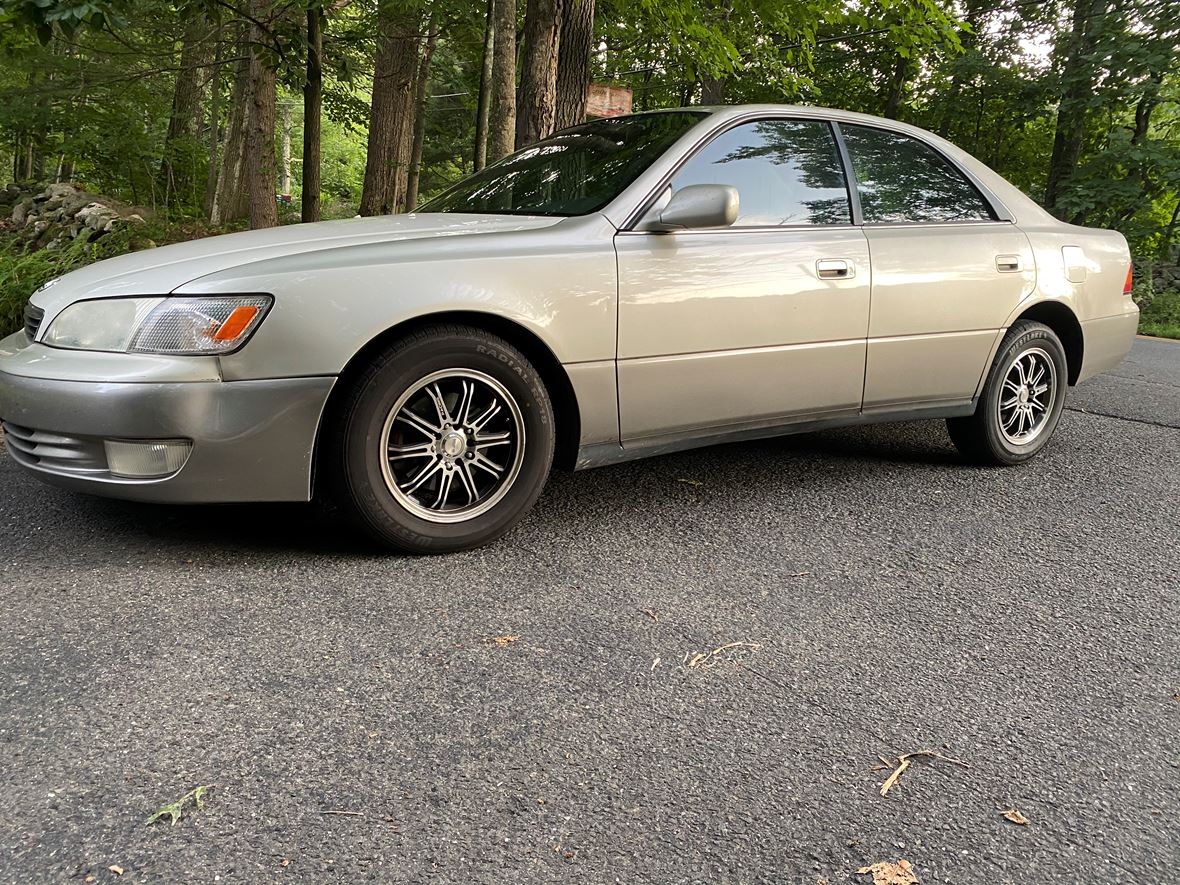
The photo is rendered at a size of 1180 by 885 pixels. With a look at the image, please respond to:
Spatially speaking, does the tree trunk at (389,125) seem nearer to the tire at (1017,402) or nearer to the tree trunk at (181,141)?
the tree trunk at (181,141)

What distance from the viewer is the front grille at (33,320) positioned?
3109 mm

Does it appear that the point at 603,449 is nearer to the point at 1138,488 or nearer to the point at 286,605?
the point at 286,605

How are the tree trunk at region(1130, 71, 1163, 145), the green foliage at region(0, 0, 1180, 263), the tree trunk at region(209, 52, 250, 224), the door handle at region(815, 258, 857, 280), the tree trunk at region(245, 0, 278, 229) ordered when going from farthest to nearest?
the tree trunk at region(1130, 71, 1163, 145)
the tree trunk at region(209, 52, 250, 224)
the green foliage at region(0, 0, 1180, 263)
the tree trunk at region(245, 0, 278, 229)
the door handle at region(815, 258, 857, 280)

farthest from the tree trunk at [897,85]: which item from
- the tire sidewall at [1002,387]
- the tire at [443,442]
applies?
the tire at [443,442]

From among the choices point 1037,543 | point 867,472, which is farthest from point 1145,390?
point 1037,543

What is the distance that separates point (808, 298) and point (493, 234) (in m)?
1.29

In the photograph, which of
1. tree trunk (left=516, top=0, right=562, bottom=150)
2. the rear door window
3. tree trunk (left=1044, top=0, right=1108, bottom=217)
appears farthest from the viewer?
tree trunk (left=1044, top=0, right=1108, bottom=217)

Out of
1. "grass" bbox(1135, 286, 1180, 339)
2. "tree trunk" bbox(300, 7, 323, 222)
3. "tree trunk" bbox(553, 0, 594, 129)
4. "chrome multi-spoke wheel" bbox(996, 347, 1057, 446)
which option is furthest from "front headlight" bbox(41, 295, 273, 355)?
"grass" bbox(1135, 286, 1180, 339)

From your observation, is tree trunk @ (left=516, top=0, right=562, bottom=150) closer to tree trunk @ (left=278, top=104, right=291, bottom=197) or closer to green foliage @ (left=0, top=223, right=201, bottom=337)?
green foliage @ (left=0, top=223, right=201, bottom=337)

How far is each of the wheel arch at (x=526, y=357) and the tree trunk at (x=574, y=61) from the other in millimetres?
Answer: 4507

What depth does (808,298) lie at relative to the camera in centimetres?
369

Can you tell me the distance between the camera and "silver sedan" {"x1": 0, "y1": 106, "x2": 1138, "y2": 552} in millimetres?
2824

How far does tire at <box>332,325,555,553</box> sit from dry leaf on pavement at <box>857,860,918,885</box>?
5.88 feet

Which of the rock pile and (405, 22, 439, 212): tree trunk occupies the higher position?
(405, 22, 439, 212): tree trunk
